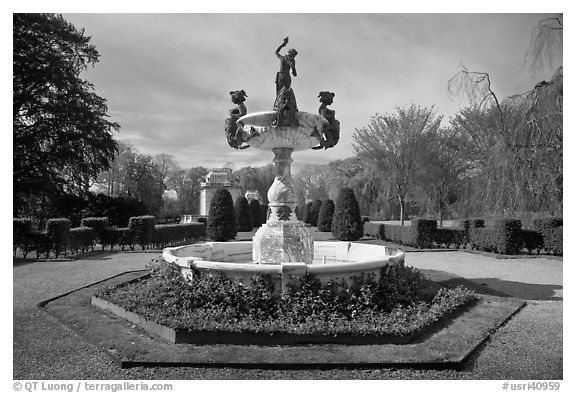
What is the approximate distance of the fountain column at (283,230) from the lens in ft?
21.6

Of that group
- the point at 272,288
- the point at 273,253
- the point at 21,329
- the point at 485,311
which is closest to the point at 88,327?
the point at 21,329

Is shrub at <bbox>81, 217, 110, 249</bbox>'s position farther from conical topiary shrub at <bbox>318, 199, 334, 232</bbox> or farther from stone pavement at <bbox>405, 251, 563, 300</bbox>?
conical topiary shrub at <bbox>318, 199, 334, 232</bbox>

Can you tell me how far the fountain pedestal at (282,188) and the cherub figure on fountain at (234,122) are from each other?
217 mm

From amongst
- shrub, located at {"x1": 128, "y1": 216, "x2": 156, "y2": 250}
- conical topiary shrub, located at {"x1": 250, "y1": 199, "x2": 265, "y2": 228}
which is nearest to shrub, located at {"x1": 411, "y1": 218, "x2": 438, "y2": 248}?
shrub, located at {"x1": 128, "y1": 216, "x2": 156, "y2": 250}

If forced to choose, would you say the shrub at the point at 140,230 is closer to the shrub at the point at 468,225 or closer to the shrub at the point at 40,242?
the shrub at the point at 40,242

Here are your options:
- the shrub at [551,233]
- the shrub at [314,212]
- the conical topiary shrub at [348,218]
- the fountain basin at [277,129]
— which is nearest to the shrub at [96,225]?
the conical topiary shrub at [348,218]

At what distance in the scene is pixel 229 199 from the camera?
20.0m

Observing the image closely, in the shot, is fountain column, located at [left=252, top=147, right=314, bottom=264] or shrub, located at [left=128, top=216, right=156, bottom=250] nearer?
fountain column, located at [left=252, top=147, right=314, bottom=264]

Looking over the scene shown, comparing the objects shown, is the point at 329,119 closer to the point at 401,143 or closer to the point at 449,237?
the point at 449,237

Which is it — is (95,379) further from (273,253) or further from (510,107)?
(510,107)

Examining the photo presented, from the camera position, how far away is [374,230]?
22.7 metres

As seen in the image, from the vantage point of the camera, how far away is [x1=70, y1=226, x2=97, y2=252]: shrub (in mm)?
14447

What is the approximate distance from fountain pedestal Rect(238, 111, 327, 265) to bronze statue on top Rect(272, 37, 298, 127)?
0.31 feet

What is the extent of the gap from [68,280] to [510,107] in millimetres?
11414
